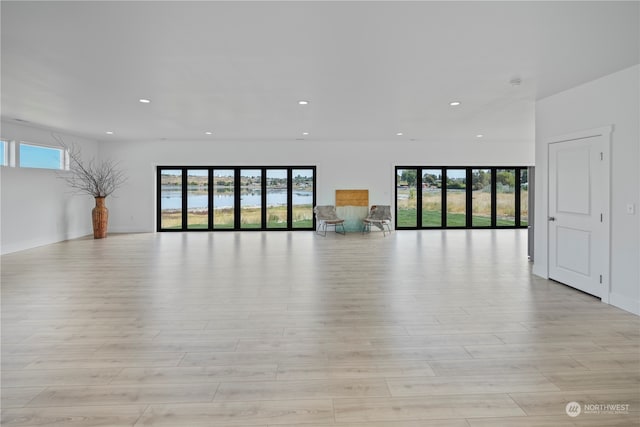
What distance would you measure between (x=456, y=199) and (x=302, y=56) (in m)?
8.57

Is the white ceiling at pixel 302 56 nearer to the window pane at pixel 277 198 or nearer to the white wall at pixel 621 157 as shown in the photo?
the white wall at pixel 621 157

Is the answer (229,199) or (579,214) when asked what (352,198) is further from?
(579,214)

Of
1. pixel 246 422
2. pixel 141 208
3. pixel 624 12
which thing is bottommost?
pixel 246 422

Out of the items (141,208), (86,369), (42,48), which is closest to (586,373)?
(86,369)

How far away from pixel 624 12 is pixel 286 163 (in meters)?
8.48

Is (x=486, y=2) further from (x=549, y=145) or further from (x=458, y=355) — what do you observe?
(x=549, y=145)

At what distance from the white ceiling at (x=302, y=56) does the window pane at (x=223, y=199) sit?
398 cm

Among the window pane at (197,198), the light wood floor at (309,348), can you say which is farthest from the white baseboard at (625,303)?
the window pane at (197,198)

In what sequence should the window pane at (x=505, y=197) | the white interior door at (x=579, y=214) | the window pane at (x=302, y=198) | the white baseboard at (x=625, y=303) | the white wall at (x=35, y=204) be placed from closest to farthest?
the white baseboard at (x=625, y=303), the white interior door at (x=579, y=214), the white wall at (x=35, y=204), the window pane at (x=302, y=198), the window pane at (x=505, y=197)

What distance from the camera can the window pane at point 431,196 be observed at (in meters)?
11.0

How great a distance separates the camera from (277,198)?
35.7 ft

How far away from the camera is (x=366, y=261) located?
6.46 meters

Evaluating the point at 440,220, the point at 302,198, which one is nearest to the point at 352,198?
the point at 302,198

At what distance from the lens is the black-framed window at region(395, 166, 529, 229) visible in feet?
36.0
